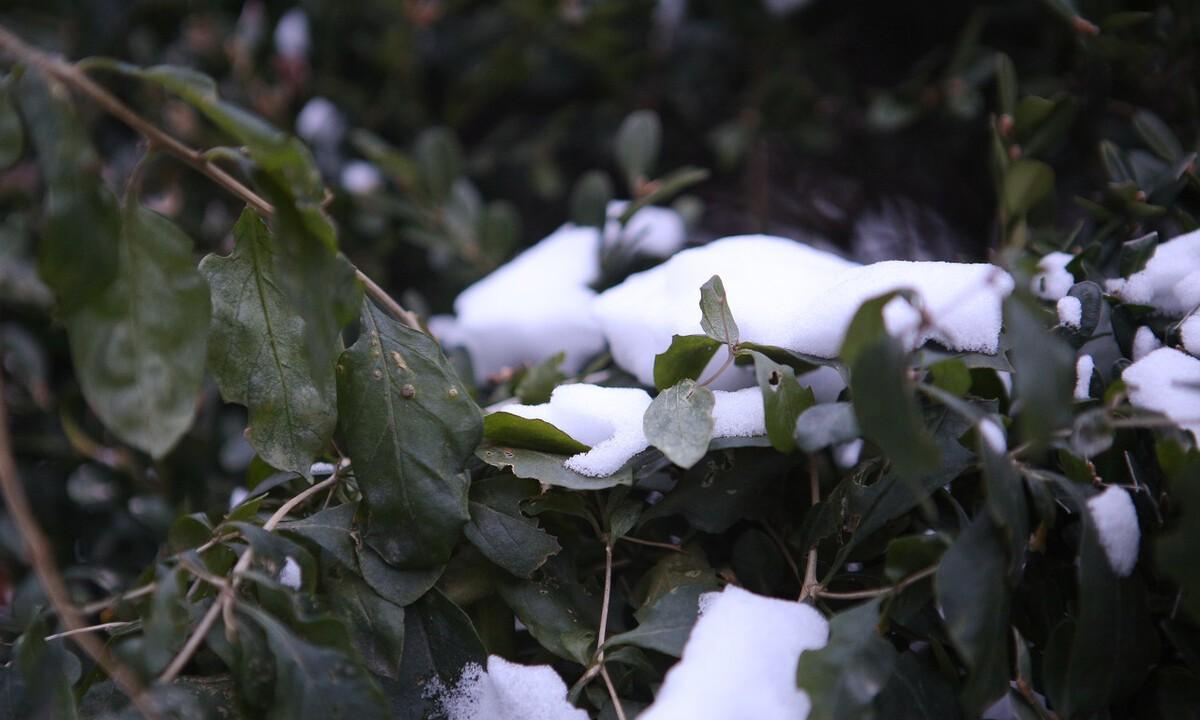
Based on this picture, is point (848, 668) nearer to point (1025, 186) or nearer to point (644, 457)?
point (644, 457)

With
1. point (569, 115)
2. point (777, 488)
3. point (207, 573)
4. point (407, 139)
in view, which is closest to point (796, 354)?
point (777, 488)

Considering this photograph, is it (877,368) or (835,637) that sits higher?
(877,368)

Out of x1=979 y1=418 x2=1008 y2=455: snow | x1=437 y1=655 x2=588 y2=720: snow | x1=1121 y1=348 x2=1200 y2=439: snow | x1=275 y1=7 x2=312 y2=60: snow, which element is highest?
x1=275 y1=7 x2=312 y2=60: snow

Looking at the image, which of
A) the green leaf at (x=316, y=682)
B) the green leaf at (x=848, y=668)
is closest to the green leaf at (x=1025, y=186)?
the green leaf at (x=848, y=668)

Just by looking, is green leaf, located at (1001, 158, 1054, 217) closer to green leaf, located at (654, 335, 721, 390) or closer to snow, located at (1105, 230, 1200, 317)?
snow, located at (1105, 230, 1200, 317)

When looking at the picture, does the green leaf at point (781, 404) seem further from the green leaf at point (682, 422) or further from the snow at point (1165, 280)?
the snow at point (1165, 280)

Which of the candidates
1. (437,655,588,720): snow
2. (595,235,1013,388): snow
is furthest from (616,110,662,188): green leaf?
(437,655,588,720): snow

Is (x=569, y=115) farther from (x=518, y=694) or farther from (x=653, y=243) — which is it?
(x=518, y=694)
